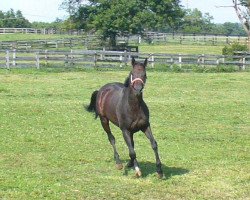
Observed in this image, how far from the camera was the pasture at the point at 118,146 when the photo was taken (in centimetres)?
984

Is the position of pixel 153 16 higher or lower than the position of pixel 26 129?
higher

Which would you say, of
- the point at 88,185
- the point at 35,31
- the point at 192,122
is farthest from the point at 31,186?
the point at 35,31

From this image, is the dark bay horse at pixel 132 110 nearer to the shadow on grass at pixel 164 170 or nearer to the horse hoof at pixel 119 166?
the horse hoof at pixel 119 166

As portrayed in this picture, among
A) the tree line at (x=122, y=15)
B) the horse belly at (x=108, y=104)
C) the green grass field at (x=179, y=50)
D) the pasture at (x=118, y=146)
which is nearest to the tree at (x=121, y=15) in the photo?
the tree line at (x=122, y=15)

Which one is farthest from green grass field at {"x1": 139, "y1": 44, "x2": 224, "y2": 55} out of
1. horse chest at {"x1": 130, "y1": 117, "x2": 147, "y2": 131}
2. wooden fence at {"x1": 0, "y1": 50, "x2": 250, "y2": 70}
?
horse chest at {"x1": 130, "y1": 117, "x2": 147, "y2": 131}

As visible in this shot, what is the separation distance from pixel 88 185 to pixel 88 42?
187ft

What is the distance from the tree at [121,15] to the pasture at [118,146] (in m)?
29.0

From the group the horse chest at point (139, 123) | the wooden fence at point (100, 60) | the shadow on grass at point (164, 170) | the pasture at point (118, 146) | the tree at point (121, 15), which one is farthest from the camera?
the tree at point (121, 15)

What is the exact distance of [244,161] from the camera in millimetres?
12453

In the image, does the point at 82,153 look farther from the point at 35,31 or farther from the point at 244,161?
the point at 35,31

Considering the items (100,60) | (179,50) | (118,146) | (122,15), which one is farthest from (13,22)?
(118,146)

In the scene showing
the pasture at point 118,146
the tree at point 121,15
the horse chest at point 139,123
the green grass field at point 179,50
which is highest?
the tree at point 121,15

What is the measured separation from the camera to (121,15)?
56.2 meters

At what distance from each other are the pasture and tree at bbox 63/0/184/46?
29.0 m
